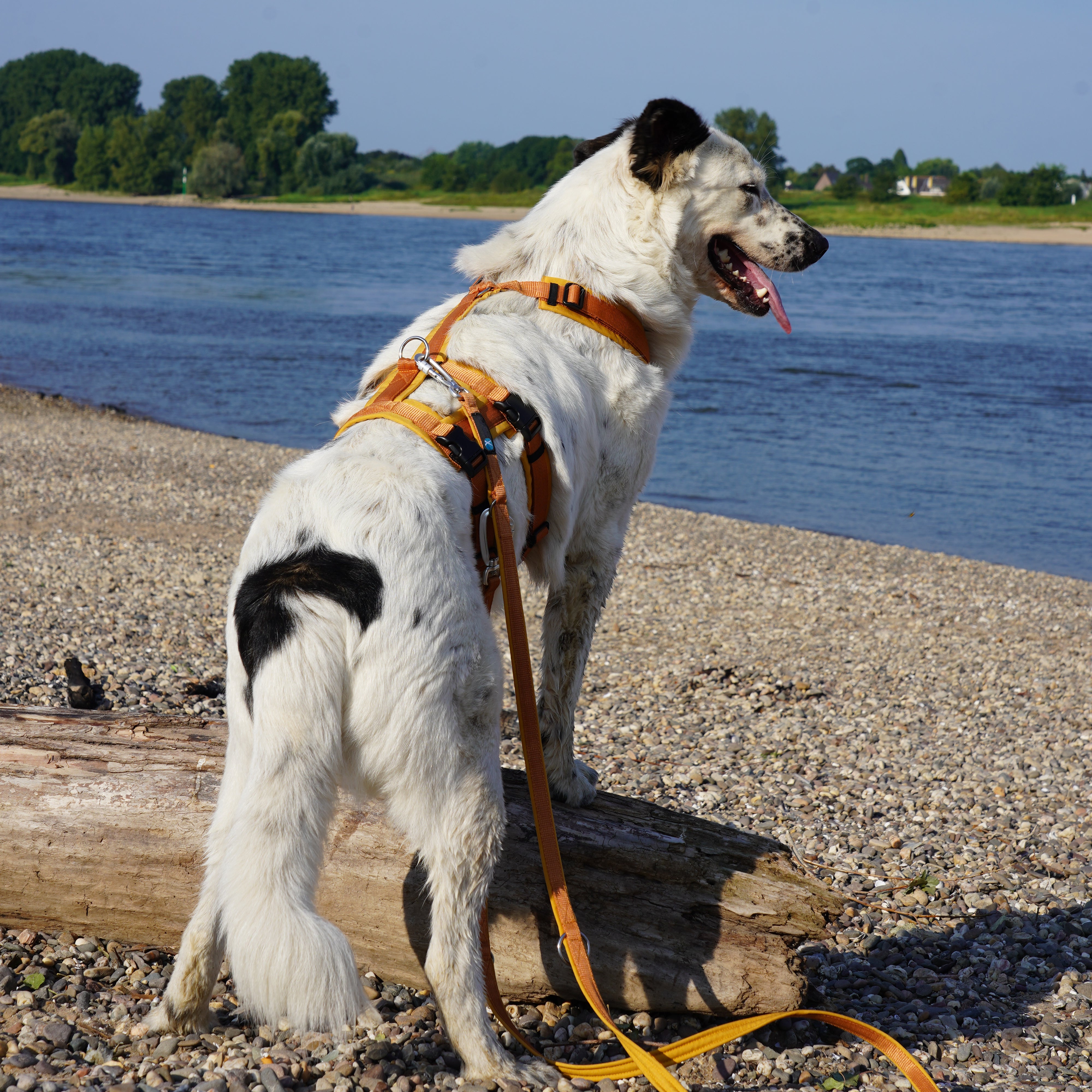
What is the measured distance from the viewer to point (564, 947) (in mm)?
2947

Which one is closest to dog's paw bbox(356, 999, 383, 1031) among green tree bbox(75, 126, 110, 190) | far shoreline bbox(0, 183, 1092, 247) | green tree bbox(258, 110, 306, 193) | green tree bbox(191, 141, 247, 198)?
far shoreline bbox(0, 183, 1092, 247)

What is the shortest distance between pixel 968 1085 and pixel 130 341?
28.5m

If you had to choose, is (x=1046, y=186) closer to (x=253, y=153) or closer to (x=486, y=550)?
(x=253, y=153)

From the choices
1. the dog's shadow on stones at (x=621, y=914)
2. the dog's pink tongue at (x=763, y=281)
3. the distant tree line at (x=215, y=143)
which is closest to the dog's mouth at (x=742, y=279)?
the dog's pink tongue at (x=763, y=281)

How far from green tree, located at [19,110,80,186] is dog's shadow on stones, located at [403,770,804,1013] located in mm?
141543

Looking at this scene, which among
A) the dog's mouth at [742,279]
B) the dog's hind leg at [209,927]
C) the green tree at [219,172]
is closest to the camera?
the dog's hind leg at [209,927]

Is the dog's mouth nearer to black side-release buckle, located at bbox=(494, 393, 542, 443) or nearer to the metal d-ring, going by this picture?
black side-release buckle, located at bbox=(494, 393, 542, 443)

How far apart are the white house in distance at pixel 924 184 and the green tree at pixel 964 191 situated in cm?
1648

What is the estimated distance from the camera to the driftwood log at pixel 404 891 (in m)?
Result: 3.16

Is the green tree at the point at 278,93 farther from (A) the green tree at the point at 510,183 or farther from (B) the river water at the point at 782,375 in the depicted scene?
(B) the river water at the point at 782,375

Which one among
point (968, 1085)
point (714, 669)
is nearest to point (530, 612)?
point (714, 669)

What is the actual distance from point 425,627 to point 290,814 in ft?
1.69

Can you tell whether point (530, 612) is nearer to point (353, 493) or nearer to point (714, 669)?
point (714, 669)

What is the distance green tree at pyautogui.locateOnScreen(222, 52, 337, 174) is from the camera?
145m
